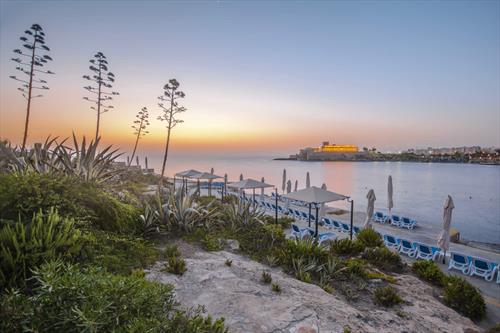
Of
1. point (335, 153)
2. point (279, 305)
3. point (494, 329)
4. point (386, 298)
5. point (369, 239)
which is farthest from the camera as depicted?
Result: point (335, 153)

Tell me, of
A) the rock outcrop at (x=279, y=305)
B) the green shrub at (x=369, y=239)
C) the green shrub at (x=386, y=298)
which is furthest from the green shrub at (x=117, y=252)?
the green shrub at (x=369, y=239)

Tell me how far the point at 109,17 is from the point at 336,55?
12.6 meters

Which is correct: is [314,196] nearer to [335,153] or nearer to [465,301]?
[465,301]

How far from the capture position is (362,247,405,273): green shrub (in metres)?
6.12

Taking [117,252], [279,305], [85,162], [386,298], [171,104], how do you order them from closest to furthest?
[279,305], [117,252], [386,298], [85,162], [171,104]

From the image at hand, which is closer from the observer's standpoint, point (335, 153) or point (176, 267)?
point (176, 267)

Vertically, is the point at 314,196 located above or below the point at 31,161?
below

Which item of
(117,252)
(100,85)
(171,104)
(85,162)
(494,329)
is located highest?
(100,85)

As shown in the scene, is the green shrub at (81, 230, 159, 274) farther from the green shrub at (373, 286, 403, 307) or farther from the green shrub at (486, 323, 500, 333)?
the green shrub at (486, 323, 500, 333)

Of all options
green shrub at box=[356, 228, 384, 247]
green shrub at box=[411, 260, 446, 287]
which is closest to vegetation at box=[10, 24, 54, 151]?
green shrub at box=[356, 228, 384, 247]

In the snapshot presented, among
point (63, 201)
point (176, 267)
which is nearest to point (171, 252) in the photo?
point (176, 267)

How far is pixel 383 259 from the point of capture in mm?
6363

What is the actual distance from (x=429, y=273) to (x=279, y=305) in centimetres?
478

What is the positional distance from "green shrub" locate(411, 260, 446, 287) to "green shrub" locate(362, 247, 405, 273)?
0.33m
